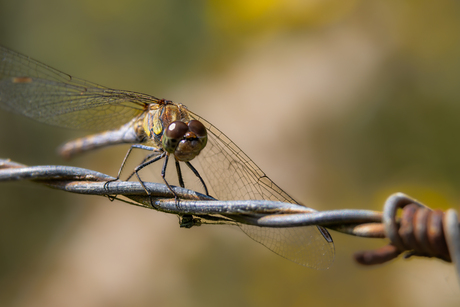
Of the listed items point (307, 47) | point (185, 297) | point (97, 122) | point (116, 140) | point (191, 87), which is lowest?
point (185, 297)

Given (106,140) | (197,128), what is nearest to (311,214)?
(197,128)

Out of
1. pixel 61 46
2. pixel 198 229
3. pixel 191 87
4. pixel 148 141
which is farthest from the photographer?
pixel 61 46

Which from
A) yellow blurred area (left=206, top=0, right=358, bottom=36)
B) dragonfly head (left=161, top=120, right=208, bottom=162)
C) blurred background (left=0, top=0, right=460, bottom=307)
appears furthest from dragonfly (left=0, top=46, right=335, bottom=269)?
yellow blurred area (left=206, top=0, right=358, bottom=36)

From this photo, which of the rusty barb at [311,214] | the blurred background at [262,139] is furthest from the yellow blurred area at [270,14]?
the rusty barb at [311,214]

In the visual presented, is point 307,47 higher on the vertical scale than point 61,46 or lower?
lower

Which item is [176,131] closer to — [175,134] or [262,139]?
[175,134]

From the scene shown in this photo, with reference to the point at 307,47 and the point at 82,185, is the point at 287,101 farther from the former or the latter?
the point at 82,185

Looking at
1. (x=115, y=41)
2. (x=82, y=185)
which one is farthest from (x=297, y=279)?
(x=115, y=41)
